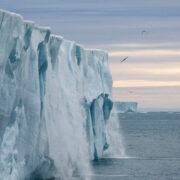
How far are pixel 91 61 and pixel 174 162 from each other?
6.86 m

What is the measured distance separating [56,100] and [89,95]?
7.41 m

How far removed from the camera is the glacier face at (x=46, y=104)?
22.6 meters

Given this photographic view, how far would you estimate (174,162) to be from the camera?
38.0 m

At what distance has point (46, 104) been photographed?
2758 centimetres

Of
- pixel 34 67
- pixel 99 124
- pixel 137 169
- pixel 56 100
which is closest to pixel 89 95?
pixel 99 124

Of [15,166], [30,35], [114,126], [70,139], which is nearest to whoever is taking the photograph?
Result: [15,166]

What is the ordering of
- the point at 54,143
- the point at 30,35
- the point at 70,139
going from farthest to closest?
1. the point at 70,139
2. the point at 54,143
3. the point at 30,35

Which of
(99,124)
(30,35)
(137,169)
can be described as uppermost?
(30,35)

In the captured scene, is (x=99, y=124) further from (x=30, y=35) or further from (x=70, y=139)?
(x=30, y=35)

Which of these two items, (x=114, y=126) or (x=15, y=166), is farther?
(x=114, y=126)

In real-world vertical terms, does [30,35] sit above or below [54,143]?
above

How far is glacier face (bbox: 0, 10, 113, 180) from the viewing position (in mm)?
22562

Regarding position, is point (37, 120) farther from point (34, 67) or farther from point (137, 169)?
point (137, 169)

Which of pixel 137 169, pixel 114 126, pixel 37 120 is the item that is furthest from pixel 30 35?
pixel 114 126
